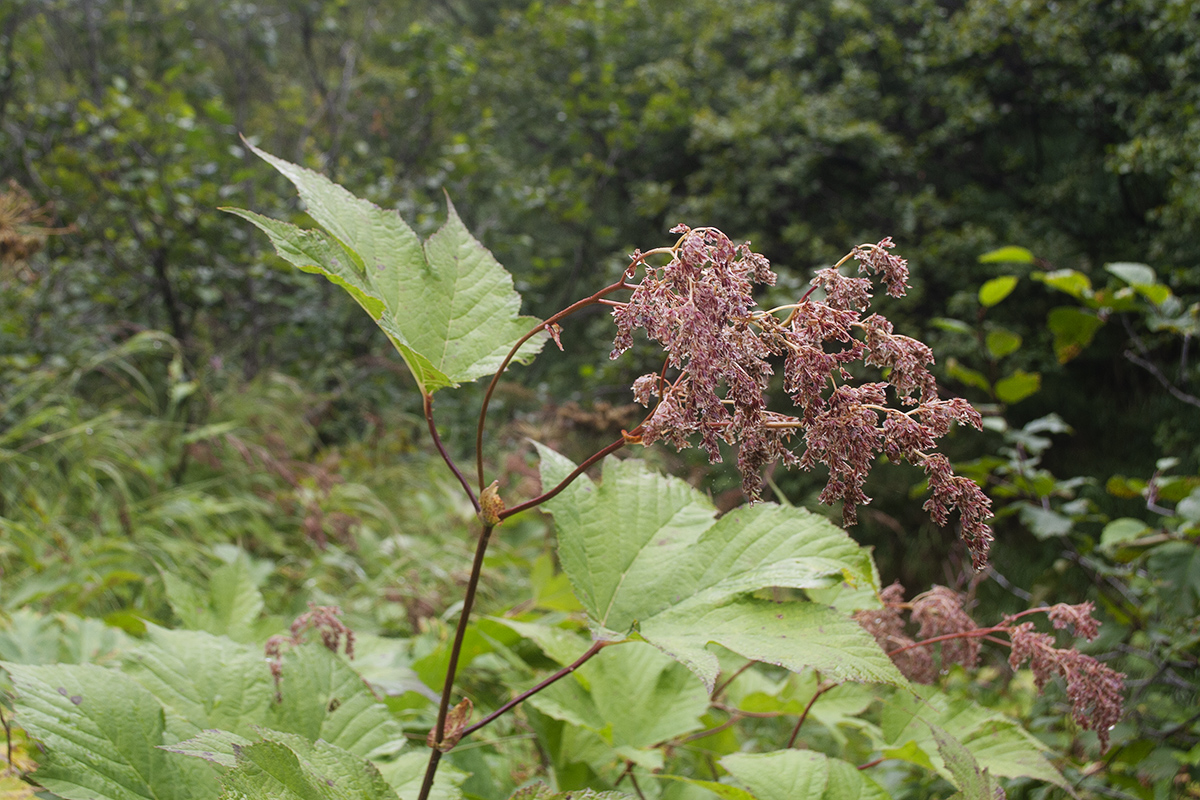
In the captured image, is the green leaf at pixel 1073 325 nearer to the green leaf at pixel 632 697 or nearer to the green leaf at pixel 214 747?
the green leaf at pixel 632 697

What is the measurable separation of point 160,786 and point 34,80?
242 inches

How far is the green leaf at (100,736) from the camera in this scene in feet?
2.52

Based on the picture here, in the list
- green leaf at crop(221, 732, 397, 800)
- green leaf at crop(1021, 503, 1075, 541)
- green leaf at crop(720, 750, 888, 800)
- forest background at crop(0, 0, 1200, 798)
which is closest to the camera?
green leaf at crop(221, 732, 397, 800)

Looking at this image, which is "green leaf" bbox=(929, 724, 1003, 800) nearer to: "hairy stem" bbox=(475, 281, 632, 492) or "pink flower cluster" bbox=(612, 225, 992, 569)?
"pink flower cluster" bbox=(612, 225, 992, 569)

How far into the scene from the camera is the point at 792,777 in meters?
0.86

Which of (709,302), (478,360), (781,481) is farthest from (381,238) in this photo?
(781,481)

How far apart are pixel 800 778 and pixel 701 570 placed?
27 centimetres

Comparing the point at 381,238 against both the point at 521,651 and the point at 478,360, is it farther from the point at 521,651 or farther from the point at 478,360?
the point at 521,651

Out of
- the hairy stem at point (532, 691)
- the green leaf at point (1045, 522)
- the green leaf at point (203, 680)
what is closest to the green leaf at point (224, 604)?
the green leaf at point (203, 680)

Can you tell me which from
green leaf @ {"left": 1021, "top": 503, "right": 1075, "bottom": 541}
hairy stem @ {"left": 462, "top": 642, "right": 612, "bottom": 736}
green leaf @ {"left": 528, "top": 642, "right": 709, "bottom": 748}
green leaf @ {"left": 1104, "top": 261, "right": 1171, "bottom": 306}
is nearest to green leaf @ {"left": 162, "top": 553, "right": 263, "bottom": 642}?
green leaf @ {"left": 528, "top": 642, "right": 709, "bottom": 748}

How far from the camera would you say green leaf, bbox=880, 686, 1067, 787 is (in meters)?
0.98

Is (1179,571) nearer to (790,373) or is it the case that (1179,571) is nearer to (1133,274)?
(1133,274)

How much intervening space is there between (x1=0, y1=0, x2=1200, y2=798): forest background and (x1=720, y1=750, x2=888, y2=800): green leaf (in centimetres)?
109

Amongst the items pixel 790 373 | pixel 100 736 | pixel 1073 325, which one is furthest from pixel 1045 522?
pixel 100 736
